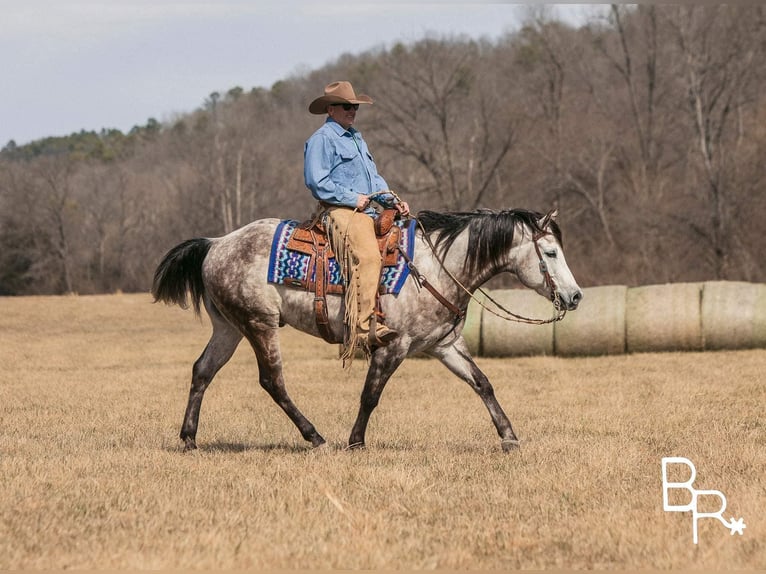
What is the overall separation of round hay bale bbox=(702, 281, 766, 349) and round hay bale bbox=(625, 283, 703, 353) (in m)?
0.18

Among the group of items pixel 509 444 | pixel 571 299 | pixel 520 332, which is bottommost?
pixel 520 332

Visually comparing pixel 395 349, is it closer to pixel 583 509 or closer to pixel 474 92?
pixel 583 509

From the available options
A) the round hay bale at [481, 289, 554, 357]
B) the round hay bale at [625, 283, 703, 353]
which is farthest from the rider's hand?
the round hay bale at [625, 283, 703, 353]

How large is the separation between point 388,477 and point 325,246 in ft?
7.92

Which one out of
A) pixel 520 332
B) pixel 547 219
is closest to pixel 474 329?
pixel 520 332

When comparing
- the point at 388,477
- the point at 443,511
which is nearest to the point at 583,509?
the point at 443,511

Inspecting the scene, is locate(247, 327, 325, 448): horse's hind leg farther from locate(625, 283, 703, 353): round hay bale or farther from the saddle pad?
locate(625, 283, 703, 353): round hay bale

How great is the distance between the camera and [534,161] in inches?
2207

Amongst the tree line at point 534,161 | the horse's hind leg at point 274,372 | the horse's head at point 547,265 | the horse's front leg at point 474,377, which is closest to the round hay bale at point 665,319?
the horse's front leg at point 474,377

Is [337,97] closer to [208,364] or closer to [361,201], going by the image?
[361,201]

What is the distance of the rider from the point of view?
8727 mm

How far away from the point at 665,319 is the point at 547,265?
35.4 ft

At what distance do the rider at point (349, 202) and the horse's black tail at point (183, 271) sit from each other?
4.76ft

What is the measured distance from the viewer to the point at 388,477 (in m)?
7.42
